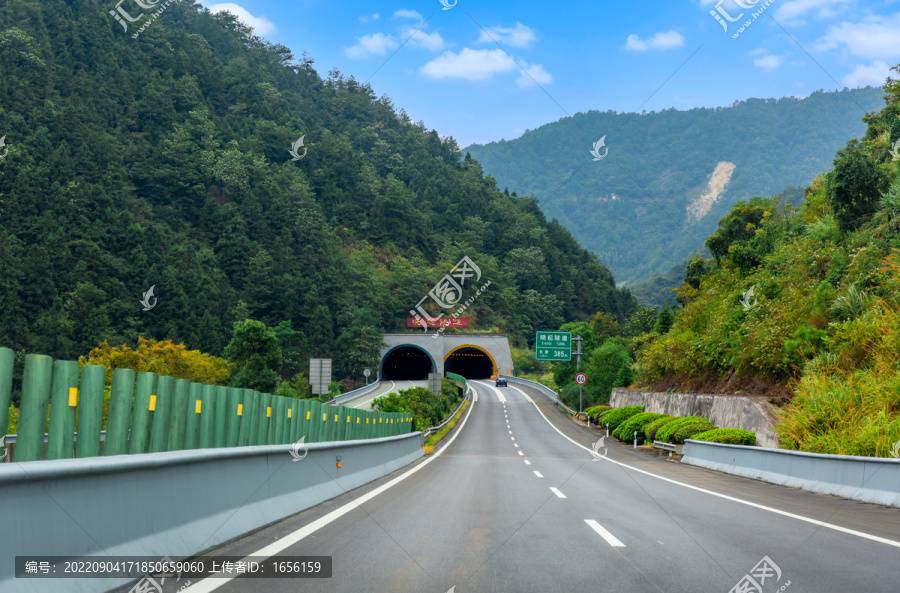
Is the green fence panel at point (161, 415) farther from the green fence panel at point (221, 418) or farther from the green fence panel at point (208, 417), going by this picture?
the green fence panel at point (221, 418)

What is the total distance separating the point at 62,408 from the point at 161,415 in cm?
172

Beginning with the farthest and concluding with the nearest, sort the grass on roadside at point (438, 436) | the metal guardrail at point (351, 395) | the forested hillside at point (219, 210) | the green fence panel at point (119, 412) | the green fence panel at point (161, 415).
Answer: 1. the forested hillside at point (219, 210)
2. the metal guardrail at point (351, 395)
3. the grass on roadside at point (438, 436)
4. the green fence panel at point (161, 415)
5. the green fence panel at point (119, 412)

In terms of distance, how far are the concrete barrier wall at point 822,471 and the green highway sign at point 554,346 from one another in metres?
49.3

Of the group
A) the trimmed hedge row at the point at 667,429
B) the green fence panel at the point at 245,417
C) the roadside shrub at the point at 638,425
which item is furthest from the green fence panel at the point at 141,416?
the roadside shrub at the point at 638,425

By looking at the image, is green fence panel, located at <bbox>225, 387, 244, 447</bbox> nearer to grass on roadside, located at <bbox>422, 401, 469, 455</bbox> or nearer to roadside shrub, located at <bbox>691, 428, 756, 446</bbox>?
roadside shrub, located at <bbox>691, 428, 756, 446</bbox>

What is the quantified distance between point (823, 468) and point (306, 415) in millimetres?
10194

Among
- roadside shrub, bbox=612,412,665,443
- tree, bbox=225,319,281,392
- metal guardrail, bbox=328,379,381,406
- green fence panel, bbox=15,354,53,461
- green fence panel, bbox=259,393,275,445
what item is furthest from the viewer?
tree, bbox=225,319,281,392

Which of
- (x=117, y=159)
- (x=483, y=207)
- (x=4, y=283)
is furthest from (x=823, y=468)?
(x=483, y=207)

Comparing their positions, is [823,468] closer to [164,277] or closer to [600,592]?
[600,592]

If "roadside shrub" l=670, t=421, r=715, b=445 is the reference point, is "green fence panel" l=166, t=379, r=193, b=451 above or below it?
above

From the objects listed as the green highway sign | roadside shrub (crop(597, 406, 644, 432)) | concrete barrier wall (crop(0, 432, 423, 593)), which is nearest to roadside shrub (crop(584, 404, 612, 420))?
roadside shrub (crop(597, 406, 644, 432))

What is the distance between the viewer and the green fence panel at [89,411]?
5.94 metres

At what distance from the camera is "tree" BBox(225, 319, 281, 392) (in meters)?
65.9

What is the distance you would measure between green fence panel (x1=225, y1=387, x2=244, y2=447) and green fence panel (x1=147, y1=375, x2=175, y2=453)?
181 cm
